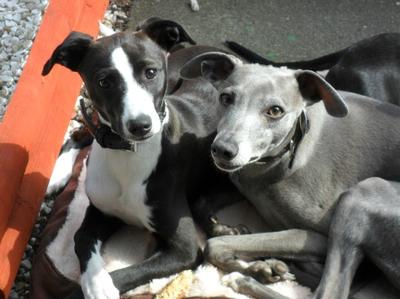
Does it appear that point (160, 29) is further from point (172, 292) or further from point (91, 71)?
point (172, 292)

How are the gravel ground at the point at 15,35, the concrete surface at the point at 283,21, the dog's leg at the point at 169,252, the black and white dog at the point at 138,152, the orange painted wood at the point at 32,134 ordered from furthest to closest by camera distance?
the concrete surface at the point at 283,21 < the gravel ground at the point at 15,35 < the orange painted wood at the point at 32,134 < the dog's leg at the point at 169,252 < the black and white dog at the point at 138,152

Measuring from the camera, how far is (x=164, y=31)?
348cm

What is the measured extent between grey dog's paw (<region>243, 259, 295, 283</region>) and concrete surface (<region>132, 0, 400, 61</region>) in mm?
2164

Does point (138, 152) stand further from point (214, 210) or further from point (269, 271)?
point (269, 271)

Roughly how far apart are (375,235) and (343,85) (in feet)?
3.87

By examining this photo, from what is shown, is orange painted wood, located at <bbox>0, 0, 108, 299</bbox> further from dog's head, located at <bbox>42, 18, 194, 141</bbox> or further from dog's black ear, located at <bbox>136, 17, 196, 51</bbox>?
dog's black ear, located at <bbox>136, 17, 196, 51</bbox>

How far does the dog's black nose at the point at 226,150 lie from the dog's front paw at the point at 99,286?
0.84 m

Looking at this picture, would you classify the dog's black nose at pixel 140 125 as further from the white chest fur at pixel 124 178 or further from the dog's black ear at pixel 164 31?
the dog's black ear at pixel 164 31

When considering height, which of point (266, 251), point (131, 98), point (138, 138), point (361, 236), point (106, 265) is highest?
point (131, 98)

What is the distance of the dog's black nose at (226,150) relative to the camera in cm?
305

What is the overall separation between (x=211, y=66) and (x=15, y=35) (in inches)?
90.6

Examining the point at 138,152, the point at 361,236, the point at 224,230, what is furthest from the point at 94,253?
the point at 361,236

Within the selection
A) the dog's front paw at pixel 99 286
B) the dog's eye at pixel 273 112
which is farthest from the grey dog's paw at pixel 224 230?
the dog's eye at pixel 273 112

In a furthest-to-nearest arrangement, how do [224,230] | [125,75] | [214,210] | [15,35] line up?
[15,35] < [214,210] < [224,230] < [125,75]
